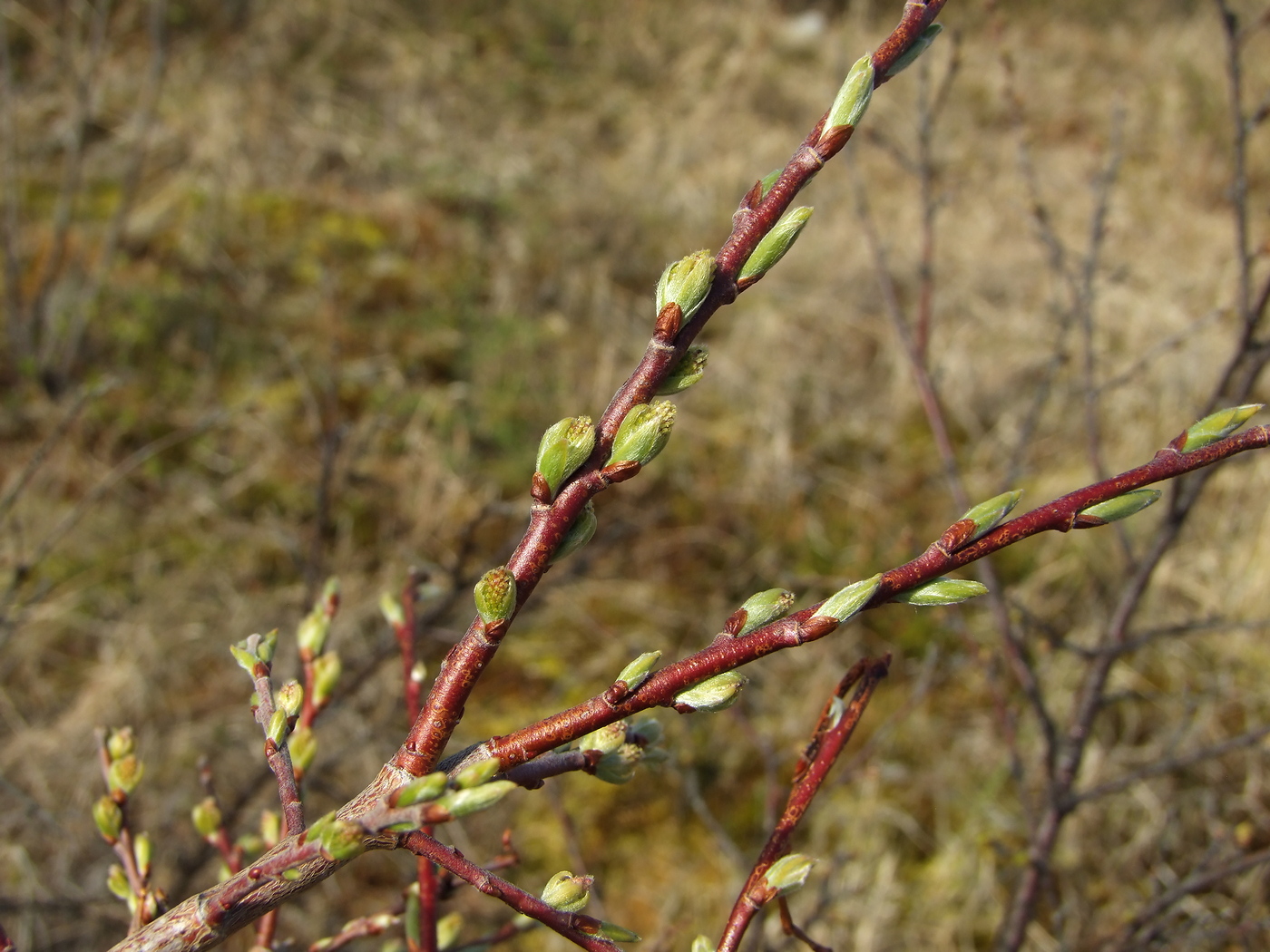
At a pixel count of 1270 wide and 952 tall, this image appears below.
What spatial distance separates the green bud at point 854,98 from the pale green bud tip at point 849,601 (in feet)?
1.00

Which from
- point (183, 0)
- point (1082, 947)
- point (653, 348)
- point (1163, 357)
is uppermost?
point (183, 0)

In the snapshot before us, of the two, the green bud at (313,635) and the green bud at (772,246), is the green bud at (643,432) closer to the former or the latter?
the green bud at (772,246)

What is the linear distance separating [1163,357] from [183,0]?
5846mm

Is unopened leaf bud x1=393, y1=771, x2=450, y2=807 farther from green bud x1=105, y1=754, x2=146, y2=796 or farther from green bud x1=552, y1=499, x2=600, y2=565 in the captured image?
green bud x1=105, y1=754, x2=146, y2=796

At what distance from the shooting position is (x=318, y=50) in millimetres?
5762

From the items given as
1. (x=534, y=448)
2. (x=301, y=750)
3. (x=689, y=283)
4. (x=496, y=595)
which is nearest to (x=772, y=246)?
(x=689, y=283)

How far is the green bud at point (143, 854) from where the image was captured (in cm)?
75

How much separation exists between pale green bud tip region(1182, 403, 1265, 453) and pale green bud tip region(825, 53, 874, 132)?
0.30 meters

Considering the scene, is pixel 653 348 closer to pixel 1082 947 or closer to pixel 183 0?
pixel 1082 947

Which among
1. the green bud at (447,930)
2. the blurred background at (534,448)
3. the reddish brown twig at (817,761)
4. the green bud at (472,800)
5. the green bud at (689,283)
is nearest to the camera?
the green bud at (472,800)

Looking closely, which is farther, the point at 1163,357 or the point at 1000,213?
the point at 1000,213

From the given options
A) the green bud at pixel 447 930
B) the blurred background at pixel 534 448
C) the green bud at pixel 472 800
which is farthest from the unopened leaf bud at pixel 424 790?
the blurred background at pixel 534 448

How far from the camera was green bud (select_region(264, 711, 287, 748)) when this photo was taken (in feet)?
2.01

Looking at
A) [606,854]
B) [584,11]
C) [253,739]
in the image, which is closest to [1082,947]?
[606,854]
